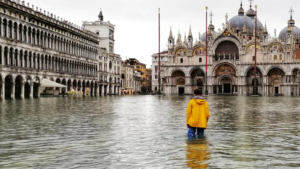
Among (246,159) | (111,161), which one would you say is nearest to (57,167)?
(111,161)

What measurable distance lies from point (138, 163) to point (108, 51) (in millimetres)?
95337

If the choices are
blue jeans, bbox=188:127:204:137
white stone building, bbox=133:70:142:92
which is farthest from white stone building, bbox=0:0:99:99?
white stone building, bbox=133:70:142:92

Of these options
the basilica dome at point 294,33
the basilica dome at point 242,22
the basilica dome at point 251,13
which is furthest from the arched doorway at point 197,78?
the basilica dome at point 251,13

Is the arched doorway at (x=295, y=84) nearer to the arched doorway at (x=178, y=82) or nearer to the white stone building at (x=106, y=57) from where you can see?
the arched doorway at (x=178, y=82)

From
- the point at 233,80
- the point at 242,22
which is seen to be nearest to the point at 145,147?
the point at 233,80

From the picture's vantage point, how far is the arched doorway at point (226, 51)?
9925cm

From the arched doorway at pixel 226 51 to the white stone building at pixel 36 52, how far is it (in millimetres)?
32189

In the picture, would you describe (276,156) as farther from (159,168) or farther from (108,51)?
(108,51)

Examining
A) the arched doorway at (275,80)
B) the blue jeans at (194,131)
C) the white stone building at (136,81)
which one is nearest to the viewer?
the blue jeans at (194,131)

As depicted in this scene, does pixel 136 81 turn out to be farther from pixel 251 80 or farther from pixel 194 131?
pixel 194 131

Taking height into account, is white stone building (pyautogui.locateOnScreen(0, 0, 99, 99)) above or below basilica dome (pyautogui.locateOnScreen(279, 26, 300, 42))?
below

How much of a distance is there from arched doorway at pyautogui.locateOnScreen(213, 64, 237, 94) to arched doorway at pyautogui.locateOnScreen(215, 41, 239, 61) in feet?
7.81

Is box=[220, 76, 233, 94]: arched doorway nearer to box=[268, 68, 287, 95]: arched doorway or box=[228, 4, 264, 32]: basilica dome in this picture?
box=[268, 68, 287, 95]: arched doorway

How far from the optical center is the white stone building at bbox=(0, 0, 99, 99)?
51.5 meters
